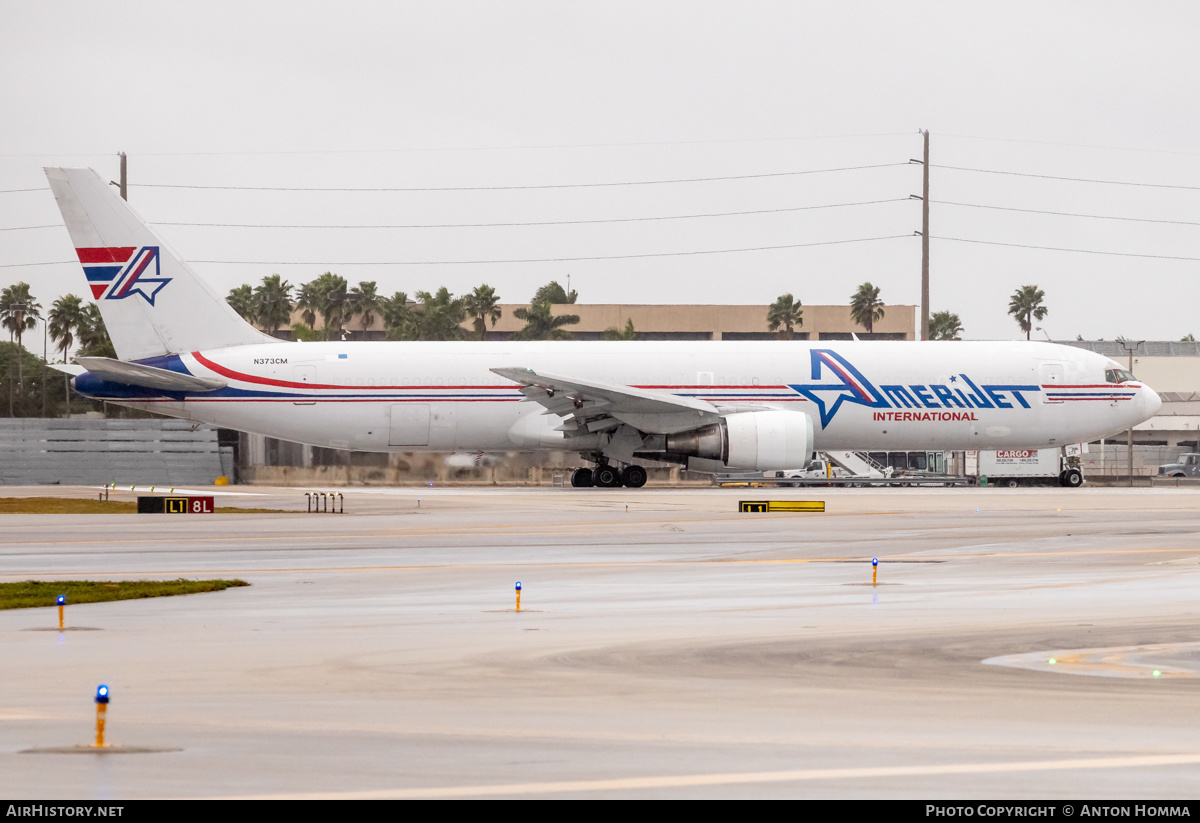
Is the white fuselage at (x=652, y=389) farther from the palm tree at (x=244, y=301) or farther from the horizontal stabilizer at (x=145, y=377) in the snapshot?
the palm tree at (x=244, y=301)

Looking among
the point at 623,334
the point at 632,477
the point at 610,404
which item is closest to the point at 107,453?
the point at 632,477

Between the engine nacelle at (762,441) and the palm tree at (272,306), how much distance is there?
6884 cm

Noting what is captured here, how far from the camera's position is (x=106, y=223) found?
3934 cm

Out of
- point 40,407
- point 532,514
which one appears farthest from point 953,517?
point 40,407

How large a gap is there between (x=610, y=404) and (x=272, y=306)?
70.9 meters

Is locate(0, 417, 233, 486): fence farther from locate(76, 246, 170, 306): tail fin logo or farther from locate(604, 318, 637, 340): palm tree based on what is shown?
locate(604, 318, 637, 340): palm tree

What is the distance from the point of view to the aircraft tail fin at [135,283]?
129 feet

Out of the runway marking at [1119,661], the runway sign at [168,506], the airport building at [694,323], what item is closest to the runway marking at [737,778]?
the runway marking at [1119,661]

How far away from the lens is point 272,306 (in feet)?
338

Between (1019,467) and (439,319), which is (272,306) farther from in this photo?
(1019,467)

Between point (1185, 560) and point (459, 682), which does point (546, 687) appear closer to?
point (459, 682)

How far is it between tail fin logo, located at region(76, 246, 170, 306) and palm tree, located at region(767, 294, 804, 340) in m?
82.2

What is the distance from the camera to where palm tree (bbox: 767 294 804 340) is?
117 metres

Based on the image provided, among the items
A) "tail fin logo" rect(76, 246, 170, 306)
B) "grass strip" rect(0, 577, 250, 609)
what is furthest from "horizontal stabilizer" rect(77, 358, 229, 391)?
"grass strip" rect(0, 577, 250, 609)
